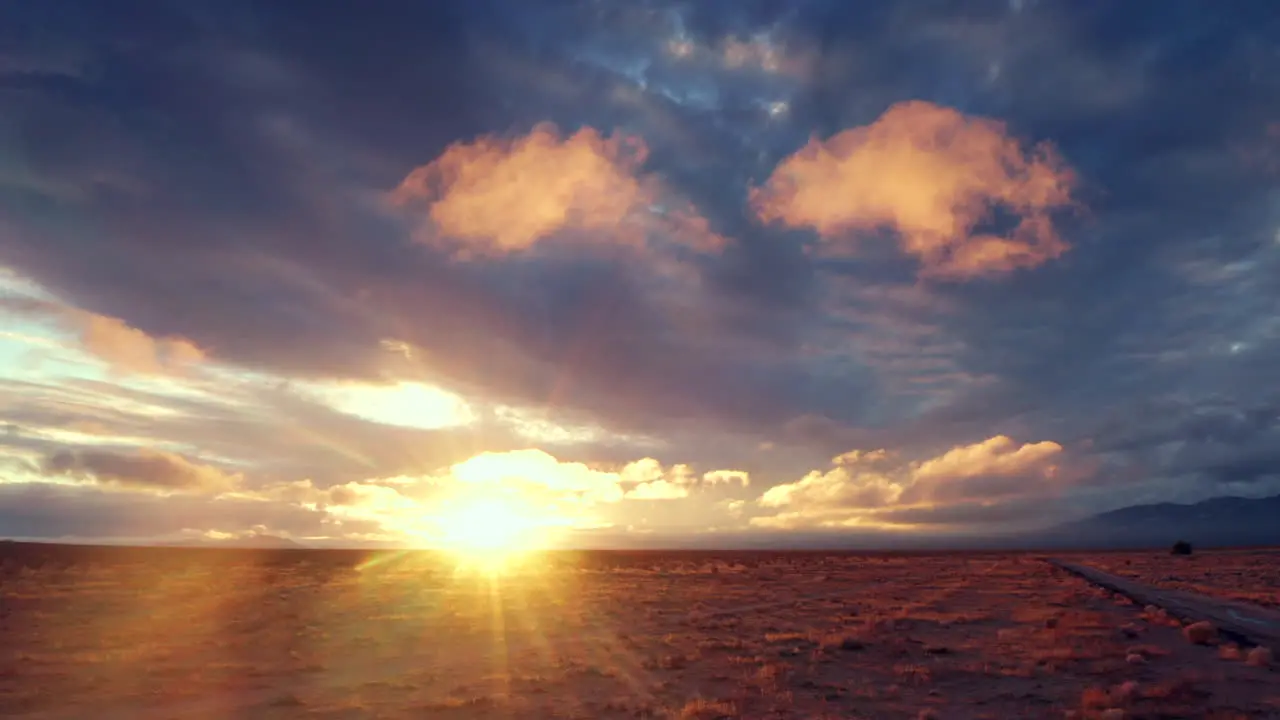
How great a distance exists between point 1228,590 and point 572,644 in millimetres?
39636

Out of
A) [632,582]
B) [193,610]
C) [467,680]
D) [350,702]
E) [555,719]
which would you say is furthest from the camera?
[632,582]

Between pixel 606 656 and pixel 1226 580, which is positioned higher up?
pixel 606 656

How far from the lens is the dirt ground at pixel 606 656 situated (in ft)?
61.5

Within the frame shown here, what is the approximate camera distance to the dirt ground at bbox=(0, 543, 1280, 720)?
1875 centimetres

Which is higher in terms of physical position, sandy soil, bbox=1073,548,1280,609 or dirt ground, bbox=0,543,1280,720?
dirt ground, bbox=0,543,1280,720

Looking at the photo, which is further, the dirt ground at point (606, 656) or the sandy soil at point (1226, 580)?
the sandy soil at point (1226, 580)

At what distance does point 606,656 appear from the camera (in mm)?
25391

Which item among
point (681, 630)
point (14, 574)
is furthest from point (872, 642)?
point (14, 574)

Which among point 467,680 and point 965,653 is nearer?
point 467,680

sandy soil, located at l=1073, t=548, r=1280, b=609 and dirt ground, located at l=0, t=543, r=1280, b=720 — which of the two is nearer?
dirt ground, located at l=0, t=543, r=1280, b=720

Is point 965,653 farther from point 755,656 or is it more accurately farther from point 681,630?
point 681,630

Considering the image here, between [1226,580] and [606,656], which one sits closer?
[606,656]

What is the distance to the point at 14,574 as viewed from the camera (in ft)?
177

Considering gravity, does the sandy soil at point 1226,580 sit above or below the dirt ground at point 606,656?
below
